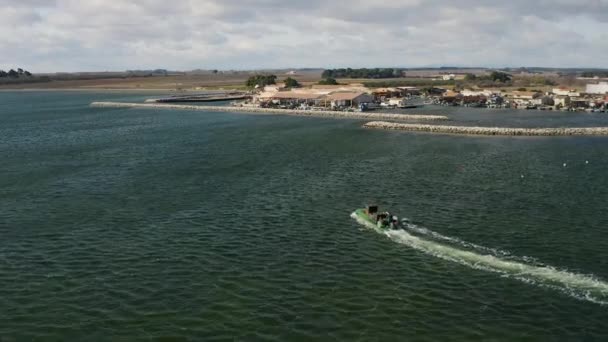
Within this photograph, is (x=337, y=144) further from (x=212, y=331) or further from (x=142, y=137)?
(x=212, y=331)

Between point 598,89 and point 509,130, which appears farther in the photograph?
point 598,89

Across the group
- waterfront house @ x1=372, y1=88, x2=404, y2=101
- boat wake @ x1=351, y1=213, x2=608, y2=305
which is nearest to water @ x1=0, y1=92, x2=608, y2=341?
boat wake @ x1=351, y1=213, x2=608, y2=305

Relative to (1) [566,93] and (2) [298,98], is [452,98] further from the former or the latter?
(2) [298,98]

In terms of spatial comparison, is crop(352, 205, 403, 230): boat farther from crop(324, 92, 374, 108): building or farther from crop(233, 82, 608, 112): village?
crop(324, 92, 374, 108): building

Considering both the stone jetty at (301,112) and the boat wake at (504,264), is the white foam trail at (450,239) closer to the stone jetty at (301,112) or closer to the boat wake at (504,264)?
the boat wake at (504,264)

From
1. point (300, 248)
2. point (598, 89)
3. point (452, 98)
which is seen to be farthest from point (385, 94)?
point (300, 248)
